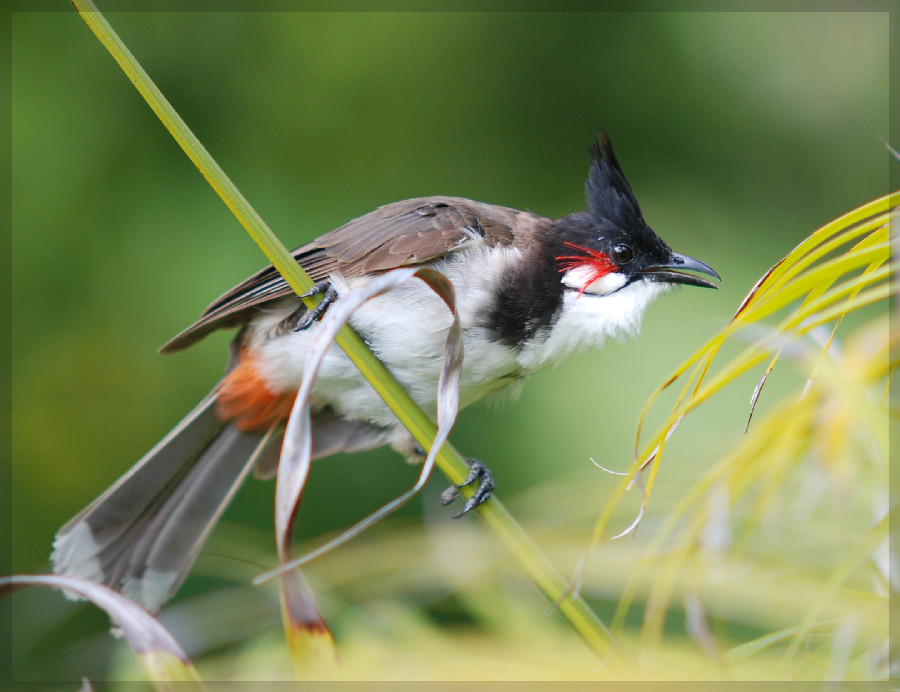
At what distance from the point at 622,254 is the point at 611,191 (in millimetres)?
156

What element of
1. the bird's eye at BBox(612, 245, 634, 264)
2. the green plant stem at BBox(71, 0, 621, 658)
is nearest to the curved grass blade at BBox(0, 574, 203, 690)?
the green plant stem at BBox(71, 0, 621, 658)

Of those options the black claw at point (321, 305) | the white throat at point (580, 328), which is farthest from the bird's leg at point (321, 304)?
the white throat at point (580, 328)

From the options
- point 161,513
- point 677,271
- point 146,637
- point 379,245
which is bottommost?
point 161,513

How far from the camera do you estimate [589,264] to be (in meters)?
1.88

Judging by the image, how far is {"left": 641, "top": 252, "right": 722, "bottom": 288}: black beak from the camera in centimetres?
190

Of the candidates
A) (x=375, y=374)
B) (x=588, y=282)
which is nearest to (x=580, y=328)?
(x=588, y=282)

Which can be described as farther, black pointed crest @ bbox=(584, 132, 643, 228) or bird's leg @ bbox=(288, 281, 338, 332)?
black pointed crest @ bbox=(584, 132, 643, 228)

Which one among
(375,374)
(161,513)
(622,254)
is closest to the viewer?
(375,374)

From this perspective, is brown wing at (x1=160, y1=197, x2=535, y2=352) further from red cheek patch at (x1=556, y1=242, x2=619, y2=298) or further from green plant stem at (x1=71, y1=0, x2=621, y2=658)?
green plant stem at (x1=71, y1=0, x2=621, y2=658)

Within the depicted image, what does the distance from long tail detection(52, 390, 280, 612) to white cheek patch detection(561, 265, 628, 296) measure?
912mm

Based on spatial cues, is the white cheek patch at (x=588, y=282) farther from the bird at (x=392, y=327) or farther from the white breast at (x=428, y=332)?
the white breast at (x=428, y=332)

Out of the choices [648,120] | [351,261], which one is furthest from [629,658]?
[648,120]

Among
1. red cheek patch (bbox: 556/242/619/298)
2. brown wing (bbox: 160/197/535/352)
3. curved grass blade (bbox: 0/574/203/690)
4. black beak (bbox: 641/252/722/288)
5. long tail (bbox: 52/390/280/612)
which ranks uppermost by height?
brown wing (bbox: 160/197/535/352)

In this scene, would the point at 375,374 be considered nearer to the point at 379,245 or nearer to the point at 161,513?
the point at 379,245
